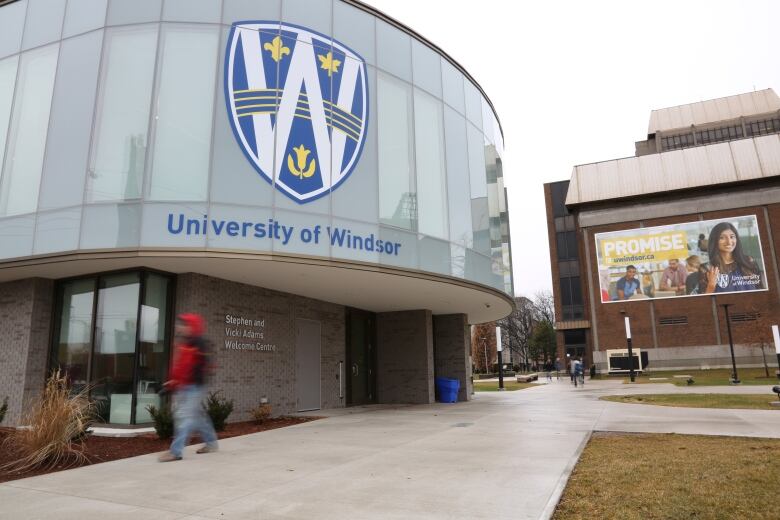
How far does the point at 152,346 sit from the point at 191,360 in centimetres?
520

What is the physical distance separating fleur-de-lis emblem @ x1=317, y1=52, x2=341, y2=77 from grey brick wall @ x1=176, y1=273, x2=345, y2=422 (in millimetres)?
6069

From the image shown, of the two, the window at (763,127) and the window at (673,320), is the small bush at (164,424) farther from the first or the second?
the window at (763,127)

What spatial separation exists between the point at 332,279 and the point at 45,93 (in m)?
8.39

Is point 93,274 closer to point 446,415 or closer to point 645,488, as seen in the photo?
point 446,415

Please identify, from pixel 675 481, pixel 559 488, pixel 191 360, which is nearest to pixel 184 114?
pixel 191 360

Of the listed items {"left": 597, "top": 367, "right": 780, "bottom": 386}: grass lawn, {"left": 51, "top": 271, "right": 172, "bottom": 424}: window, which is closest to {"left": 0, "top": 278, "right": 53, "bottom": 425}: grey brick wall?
{"left": 51, "top": 271, "right": 172, "bottom": 424}: window

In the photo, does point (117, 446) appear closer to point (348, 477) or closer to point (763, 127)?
point (348, 477)

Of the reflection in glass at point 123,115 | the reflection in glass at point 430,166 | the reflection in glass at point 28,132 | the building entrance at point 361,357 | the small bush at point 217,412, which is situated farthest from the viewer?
the building entrance at point 361,357

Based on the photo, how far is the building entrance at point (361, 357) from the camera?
19266 millimetres

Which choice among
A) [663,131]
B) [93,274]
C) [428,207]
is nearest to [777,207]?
[663,131]

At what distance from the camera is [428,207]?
1556cm

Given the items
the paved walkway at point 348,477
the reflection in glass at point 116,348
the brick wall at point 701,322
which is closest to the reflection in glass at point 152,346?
the reflection in glass at point 116,348

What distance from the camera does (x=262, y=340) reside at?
48.1 feet

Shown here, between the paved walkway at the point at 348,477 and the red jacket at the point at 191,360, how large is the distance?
119 centimetres
